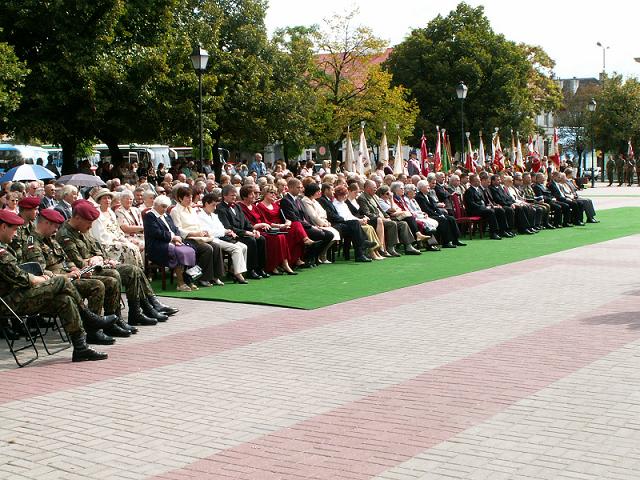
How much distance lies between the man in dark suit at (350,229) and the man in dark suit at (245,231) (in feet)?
8.43

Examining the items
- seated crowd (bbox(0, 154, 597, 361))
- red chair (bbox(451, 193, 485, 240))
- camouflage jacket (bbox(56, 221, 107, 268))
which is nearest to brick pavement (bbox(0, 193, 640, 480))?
seated crowd (bbox(0, 154, 597, 361))

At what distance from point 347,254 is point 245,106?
27.9 metres

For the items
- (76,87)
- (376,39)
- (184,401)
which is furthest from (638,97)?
(184,401)

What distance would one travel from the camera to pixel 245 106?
148ft

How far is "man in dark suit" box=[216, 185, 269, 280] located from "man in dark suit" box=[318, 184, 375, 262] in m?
2.57

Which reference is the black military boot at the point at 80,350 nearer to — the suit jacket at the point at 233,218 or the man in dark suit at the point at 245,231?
the man in dark suit at the point at 245,231

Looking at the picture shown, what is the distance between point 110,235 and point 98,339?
3518 mm

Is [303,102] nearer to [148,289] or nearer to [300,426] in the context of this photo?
[148,289]

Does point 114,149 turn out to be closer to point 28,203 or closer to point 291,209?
point 291,209

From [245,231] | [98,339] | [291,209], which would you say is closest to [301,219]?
[291,209]

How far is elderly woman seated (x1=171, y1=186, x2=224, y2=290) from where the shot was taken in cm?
1442

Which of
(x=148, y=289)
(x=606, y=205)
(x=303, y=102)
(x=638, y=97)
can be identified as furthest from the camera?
(x=638, y=97)

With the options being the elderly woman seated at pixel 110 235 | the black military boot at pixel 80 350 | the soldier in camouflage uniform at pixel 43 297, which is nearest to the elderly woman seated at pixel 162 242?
the elderly woman seated at pixel 110 235

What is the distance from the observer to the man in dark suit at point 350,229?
1769cm
